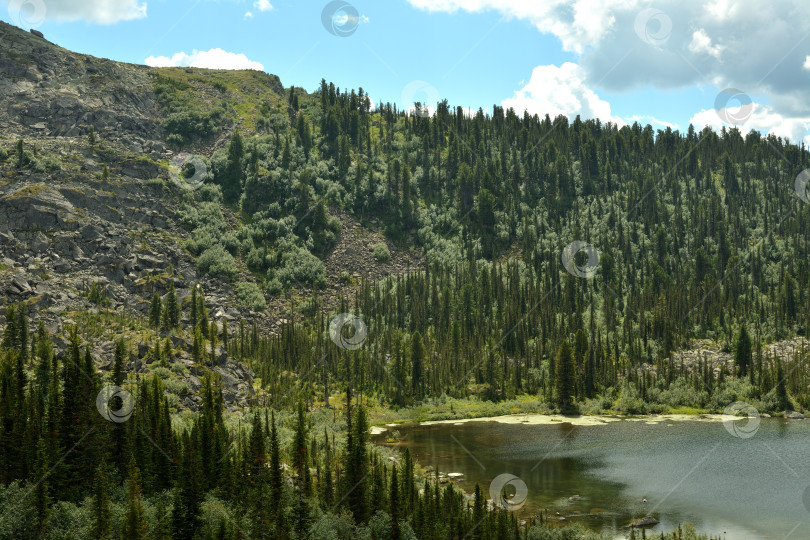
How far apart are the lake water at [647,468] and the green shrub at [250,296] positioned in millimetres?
76331

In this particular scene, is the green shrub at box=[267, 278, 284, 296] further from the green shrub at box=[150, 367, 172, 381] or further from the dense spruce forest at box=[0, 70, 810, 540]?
the green shrub at box=[150, 367, 172, 381]

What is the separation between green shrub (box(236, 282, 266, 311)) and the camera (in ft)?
591

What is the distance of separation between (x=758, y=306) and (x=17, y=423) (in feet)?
609

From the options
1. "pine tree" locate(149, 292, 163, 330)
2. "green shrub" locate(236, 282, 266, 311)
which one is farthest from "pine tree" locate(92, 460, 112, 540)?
"green shrub" locate(236, 282, 266, 311)

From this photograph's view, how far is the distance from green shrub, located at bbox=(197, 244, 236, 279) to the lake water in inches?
3561

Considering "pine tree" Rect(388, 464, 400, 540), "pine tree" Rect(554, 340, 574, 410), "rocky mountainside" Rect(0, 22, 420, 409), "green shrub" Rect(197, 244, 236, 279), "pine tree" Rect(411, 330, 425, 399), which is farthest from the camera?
"green shrub" Rect(197, 244, 236, 279)

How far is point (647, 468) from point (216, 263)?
13975 centimetres

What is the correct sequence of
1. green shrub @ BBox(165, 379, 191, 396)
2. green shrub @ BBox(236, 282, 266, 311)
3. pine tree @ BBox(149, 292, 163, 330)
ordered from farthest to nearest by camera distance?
green shrub @ BBox(236, 282, 266, 311) < pine tree @ BBox(149, 292, 163, 330) < green shrub @ BBox(165, 379, 191, 396)

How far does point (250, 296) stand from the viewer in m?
182

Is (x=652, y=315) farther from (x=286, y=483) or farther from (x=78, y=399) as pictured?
(x=78, y=399)

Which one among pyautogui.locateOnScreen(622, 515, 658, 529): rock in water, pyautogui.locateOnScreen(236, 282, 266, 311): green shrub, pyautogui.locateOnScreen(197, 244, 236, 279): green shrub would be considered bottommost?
pyautogui.locateOnScreen(622, 515, 658, 529): rock in water

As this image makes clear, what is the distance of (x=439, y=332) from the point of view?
559 feet

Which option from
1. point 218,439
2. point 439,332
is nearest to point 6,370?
point 218,439

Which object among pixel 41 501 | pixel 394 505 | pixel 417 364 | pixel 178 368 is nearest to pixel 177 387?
pixel 178 368
